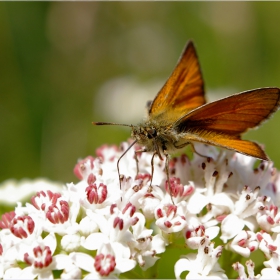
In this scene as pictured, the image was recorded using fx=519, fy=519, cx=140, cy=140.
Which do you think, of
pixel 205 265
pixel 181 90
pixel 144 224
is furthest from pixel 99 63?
pixel 205 265

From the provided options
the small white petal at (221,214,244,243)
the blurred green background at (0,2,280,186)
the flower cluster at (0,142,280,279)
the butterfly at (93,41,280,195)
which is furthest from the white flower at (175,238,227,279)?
the blurred green background at (0,2,280,186)

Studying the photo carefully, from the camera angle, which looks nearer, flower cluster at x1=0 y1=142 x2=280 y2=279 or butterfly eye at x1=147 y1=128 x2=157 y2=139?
flower cluster at x1=0 y1=142 x2=280 y2=279

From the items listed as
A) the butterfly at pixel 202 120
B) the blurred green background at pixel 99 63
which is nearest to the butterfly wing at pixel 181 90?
the butterfly at pixel 202 120

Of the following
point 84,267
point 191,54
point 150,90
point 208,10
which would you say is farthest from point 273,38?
point 84,267

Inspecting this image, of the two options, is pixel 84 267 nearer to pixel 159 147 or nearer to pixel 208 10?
pixel 159 147

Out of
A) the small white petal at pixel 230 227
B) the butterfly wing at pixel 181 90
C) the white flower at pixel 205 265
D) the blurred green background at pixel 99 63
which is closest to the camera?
the white flower at pixel 205 265

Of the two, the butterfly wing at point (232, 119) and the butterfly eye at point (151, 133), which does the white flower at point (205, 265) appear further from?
the butterfly eye at point (151, 133)

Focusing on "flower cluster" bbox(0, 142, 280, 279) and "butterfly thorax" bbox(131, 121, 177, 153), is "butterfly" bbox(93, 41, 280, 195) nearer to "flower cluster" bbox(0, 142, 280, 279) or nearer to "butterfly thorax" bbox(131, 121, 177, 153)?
Answer: "butterfly thorax" bbox(131, 121, 177, 153)

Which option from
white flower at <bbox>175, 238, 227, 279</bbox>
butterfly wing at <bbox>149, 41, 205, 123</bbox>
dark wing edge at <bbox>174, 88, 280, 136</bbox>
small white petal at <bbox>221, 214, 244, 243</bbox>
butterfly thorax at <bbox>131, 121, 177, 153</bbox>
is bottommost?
white flower at <bbox>175, 238, 227, 279</bbox>
